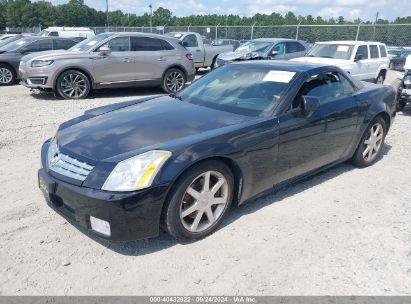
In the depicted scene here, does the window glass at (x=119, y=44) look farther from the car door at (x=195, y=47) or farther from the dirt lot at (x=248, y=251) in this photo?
the dirt lot at (x=248, y=251)

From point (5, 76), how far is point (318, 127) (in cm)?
1113

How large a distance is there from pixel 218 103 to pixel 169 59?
7.14 meters

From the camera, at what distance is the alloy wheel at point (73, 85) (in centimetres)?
939

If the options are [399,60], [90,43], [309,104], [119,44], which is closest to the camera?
[309,104]

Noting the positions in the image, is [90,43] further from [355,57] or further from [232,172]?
[232,172]

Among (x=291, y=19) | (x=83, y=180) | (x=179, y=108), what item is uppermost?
(x=291, y=19)

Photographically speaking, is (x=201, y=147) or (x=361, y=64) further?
(x=361, y=64)

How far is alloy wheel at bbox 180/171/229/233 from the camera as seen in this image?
125 inches

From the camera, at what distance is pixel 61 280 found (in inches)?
109

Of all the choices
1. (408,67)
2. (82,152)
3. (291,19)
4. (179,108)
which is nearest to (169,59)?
(408,67)

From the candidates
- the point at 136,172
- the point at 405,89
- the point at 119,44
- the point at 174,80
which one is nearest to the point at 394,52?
the point at 405,89

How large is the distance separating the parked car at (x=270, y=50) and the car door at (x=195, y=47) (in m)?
1.29

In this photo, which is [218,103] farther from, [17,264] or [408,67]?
[408,67]

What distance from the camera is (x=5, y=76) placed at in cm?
1196
